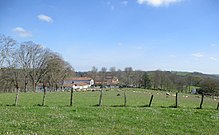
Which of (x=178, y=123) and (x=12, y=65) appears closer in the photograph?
(x=178, y=123)

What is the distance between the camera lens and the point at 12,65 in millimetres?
82375

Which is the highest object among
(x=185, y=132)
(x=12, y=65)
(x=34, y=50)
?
(x=34, y=50)

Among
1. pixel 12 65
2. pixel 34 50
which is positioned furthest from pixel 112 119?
pixel 34 50

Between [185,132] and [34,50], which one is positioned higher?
[34,50]

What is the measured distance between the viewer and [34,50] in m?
91.6

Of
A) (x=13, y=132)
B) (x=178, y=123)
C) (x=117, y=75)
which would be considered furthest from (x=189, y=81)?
(x=13, y=132)

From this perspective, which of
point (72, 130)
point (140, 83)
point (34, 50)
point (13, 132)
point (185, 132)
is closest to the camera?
point (13, 132)

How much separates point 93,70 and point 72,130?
579 ft

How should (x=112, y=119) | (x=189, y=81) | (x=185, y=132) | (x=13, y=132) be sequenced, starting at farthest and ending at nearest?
(x=189, y=81)
(x=112, y=119)
(x=185, y=132)
(x=13, y=132)

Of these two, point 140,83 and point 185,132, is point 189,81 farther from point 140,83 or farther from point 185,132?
point 185,132

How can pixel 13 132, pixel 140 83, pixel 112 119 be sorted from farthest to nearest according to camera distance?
pixel 140 83
pixel 112 119
pixel 13 132

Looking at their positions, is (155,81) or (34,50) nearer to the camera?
(34,50)

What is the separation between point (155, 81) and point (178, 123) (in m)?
121

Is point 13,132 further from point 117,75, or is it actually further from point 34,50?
point 117,75
